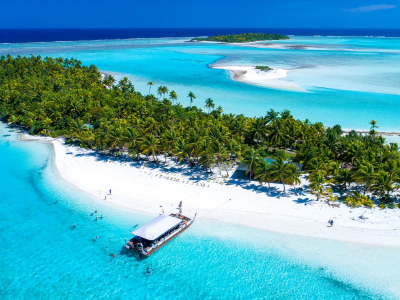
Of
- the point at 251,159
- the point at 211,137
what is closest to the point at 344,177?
the point at 251,159

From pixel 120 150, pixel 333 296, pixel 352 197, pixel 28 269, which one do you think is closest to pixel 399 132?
pixel 352 197

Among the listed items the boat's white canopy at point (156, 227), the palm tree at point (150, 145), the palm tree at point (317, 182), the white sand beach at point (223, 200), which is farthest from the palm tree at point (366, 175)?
the palm tree at point (150, 145)

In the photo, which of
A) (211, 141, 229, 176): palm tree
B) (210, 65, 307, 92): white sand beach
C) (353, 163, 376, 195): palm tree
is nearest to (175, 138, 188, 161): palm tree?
(211, 141, 229, 176): palm tree

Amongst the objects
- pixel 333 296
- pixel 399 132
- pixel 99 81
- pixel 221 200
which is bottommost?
pixel 333 296

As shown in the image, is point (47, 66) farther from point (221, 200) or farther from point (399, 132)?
point (399, 132)

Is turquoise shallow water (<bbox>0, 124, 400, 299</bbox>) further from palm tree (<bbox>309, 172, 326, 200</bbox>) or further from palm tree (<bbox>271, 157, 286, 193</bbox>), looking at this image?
palm tree (<bbox>271, 157, 286, 193</bbox>)

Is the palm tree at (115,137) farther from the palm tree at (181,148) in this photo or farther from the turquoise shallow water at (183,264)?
the turquoise shallow water at (183,264)

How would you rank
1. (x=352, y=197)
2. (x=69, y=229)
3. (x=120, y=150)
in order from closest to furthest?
(x=69, y=229) → (x=352, y=197) → (x=120, y=150)
